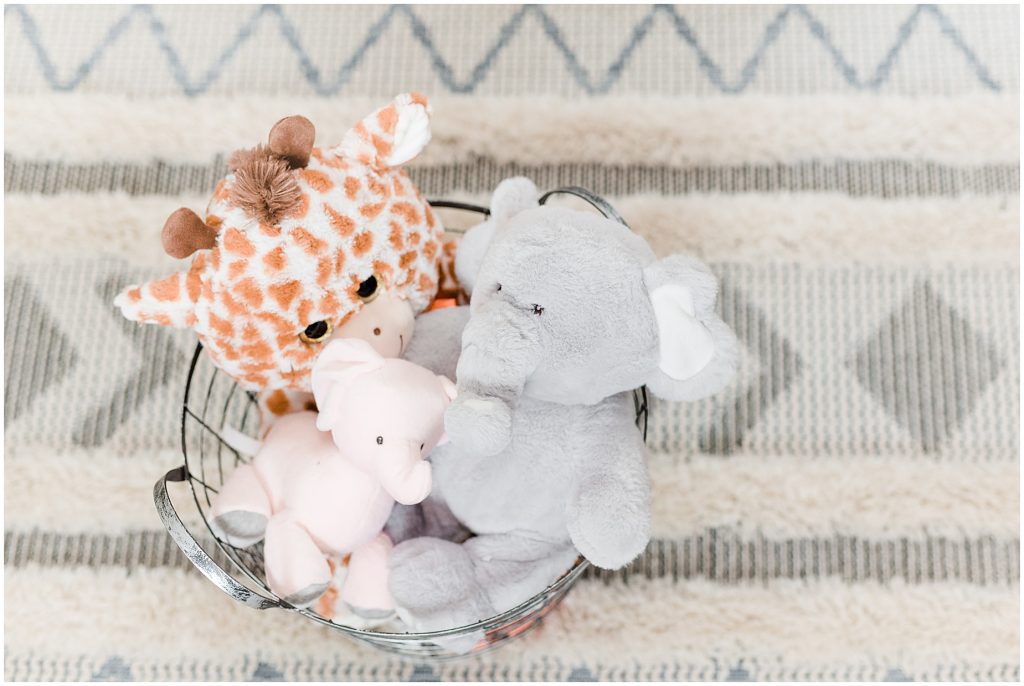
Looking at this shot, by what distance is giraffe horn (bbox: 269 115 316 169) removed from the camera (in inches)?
25.0

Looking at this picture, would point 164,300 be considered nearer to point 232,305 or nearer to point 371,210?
point 232,305

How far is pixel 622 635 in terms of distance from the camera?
2.96 feet

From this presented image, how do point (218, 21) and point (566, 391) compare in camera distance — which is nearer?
point (566, 391)

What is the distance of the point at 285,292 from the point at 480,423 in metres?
0.20

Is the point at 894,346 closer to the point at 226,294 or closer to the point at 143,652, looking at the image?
the point at 226,294

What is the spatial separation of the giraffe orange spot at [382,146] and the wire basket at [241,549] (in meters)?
0.15

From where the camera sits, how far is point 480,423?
57cm

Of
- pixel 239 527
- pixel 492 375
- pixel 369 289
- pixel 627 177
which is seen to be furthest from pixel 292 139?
pixel 627 177

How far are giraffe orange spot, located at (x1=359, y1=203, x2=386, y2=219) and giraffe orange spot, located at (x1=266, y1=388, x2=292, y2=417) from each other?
0.23 meters

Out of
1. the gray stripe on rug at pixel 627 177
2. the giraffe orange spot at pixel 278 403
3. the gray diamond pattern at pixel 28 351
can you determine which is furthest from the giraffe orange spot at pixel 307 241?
the gray diamond pattern at pixel 28 351

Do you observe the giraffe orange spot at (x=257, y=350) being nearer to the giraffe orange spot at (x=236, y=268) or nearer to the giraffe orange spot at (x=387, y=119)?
the giraffe orange spot at (x=236, y=268)

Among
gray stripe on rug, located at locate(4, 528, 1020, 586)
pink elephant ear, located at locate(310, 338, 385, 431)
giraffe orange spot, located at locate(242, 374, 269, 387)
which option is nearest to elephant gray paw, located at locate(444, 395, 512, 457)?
pink elephant ear, located at locate(310, 338, 385, 431)

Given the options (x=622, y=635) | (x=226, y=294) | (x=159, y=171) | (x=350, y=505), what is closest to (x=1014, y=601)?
(x=622, y=635)

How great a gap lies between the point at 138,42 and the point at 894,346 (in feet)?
3.27
